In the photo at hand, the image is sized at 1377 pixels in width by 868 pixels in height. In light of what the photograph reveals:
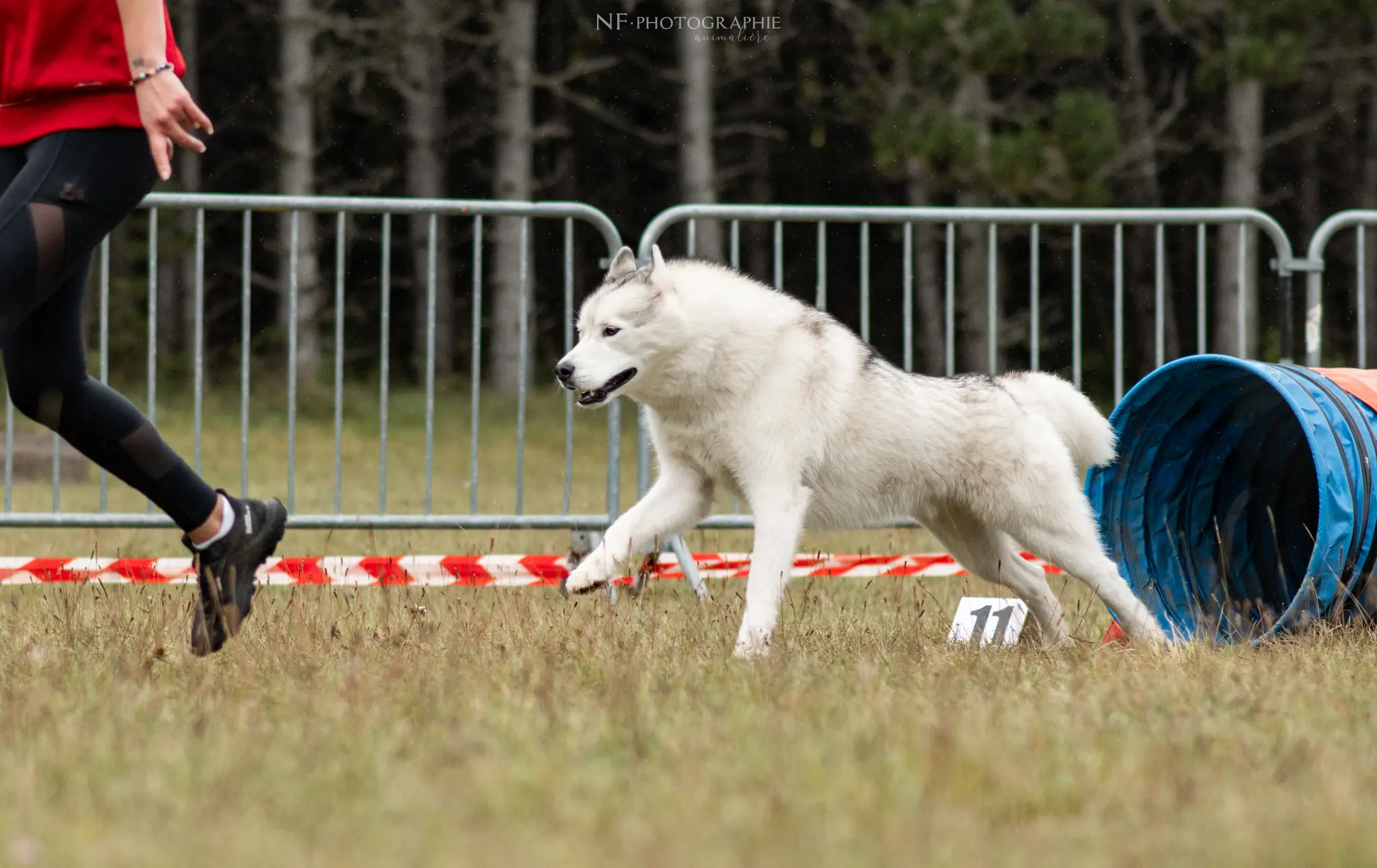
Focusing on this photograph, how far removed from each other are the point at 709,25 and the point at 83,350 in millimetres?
16530

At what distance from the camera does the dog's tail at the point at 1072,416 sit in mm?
4887

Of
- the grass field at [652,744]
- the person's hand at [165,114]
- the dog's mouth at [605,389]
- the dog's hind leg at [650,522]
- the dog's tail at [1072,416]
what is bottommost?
the grass field at [652,744]

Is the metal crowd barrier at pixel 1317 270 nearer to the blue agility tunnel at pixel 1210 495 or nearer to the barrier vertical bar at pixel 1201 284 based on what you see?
the barrier vertical bar at pixel 1201 284

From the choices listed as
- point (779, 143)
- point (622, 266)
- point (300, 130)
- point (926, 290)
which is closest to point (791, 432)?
point (622, 266)

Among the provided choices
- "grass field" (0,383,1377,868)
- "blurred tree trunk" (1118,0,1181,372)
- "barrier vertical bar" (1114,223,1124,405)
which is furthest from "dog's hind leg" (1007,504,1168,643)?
"blurred tree trunk" (1118,0,1181,372)

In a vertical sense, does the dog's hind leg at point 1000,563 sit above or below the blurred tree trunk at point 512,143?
below

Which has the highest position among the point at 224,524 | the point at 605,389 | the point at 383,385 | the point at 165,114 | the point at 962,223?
the point at 165,114

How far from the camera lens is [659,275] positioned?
459 centimetres

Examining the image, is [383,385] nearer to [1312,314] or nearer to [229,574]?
[229,574]

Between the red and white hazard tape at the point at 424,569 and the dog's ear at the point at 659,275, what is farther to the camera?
the red and white hazard tape at the point at 424,569

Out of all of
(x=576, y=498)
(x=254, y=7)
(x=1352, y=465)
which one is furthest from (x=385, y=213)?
(x=254, y=7)

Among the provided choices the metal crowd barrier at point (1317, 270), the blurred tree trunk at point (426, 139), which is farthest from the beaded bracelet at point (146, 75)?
the blurred tree trunk at point (426, 139)

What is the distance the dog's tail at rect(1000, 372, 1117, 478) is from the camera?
4.89m

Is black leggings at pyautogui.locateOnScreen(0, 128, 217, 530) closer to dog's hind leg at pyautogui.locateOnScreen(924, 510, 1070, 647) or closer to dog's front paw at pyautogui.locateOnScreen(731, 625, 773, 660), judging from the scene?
dog's front paw at pyautogui.locateOnScreen(731, 625, 773, 660)
